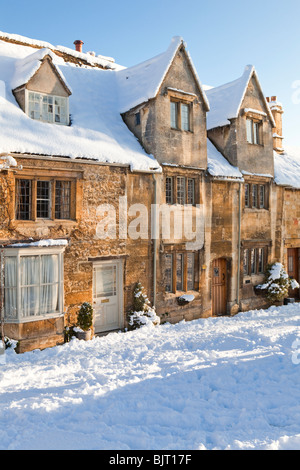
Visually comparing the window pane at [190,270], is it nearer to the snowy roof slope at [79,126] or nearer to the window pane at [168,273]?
the window pane at [168,273]

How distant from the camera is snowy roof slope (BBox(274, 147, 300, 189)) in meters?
19.1

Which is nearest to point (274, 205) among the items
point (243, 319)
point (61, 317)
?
point (243, 319)

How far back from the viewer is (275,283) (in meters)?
17.9

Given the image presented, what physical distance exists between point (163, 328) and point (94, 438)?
7390 millimetres

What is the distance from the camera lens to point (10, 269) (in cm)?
1088

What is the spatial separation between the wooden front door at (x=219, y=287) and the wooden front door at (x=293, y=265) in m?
5.27

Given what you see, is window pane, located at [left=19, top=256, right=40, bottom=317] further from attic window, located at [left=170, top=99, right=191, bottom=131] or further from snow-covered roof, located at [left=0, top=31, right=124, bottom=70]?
snow-covered roof, located at [left=0, top=31, right=124, bottom=70]

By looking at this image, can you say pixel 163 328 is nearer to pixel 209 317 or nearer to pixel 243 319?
pixel 209 317

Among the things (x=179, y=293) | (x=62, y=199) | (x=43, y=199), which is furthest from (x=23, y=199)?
(x=179, y=293)

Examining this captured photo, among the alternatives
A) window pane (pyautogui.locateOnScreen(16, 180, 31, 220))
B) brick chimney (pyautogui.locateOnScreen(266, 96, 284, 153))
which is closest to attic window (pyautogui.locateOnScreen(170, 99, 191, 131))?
window pane (pyautogui.locateOnScreen(16, 180, 31, 220))

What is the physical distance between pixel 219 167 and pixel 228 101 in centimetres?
389

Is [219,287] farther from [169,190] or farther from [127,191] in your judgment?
[127,191]

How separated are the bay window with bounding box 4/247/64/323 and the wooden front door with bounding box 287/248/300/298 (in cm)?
1334
